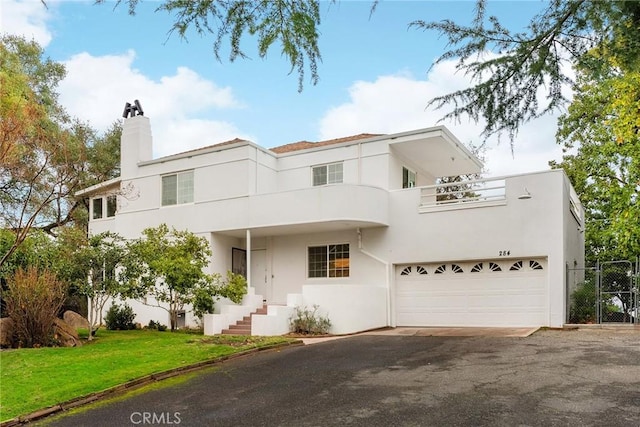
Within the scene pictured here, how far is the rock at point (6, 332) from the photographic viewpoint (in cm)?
1310

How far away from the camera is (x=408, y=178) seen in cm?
2164

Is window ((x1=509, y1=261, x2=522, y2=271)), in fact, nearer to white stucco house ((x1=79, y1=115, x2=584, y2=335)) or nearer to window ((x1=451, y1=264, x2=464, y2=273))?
white stucco house ((x1=79, y1=115, x2=584, y2=335))

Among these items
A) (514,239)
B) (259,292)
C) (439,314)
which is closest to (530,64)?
(514,239)

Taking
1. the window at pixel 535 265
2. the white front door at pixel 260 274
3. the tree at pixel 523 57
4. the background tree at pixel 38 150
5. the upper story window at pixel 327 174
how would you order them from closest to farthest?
the tree at pixel 523 57, the background tree at pixel 38 150, the window at pixel 535 265, the upper story window at pixel 327 174, the white front door at pixel 260 274

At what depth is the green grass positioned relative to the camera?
846 cm

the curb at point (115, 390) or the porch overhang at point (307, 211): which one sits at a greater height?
the porch overhang at point (307, 211)

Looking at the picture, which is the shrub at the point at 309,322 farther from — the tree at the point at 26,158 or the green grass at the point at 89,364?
the tree at the point at 26,158

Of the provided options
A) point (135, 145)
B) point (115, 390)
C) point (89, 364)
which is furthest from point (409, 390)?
point (135, 145)

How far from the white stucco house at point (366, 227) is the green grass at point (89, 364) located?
3091mm

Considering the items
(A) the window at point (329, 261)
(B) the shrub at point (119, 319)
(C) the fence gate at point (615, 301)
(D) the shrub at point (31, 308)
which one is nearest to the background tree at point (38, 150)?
(D) the shrub at point (31, 308)

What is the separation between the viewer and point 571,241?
62.8 ft

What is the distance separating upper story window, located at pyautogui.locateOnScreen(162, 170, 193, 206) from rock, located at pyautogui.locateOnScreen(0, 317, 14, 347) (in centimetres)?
890

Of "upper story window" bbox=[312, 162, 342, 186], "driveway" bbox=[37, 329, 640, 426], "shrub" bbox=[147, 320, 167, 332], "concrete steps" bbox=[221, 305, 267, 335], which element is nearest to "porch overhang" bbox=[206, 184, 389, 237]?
"upper story window" bbox=[312, 162, 342, 186]

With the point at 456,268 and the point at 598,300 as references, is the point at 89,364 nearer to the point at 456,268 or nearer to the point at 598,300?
the point at 456,268
